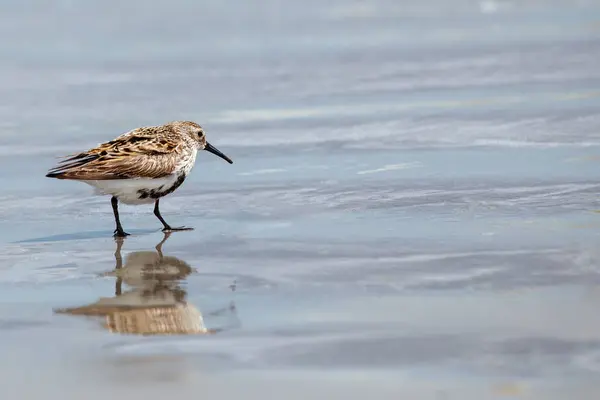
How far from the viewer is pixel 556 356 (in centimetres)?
642

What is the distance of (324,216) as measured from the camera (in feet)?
33.5

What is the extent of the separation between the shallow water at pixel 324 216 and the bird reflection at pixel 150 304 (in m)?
0.03

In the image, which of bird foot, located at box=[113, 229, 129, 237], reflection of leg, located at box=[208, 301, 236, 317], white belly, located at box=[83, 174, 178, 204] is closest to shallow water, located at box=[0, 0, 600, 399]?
reflection of leg, located at box=[208, 301, 236, 317]

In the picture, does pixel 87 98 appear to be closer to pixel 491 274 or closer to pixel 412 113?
pixel 412 113

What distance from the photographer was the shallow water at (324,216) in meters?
6.50

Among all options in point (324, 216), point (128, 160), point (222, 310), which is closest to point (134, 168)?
point (128, 160)

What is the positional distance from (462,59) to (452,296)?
10.8 m

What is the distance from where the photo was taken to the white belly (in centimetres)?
1016

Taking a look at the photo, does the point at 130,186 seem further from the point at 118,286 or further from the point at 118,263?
the point at 118,286

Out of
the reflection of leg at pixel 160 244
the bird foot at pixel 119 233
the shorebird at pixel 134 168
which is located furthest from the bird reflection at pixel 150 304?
the shorebird at pixel 134 168

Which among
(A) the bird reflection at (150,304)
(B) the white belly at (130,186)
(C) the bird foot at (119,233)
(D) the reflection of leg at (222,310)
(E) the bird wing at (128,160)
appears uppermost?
(E) the bird wing at (128,160)

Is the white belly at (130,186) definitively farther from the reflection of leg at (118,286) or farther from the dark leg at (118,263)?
the reflection of leg at (118,286)

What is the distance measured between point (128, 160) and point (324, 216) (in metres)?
1.62

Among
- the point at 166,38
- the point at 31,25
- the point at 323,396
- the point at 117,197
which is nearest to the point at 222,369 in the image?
the point at 323,396
